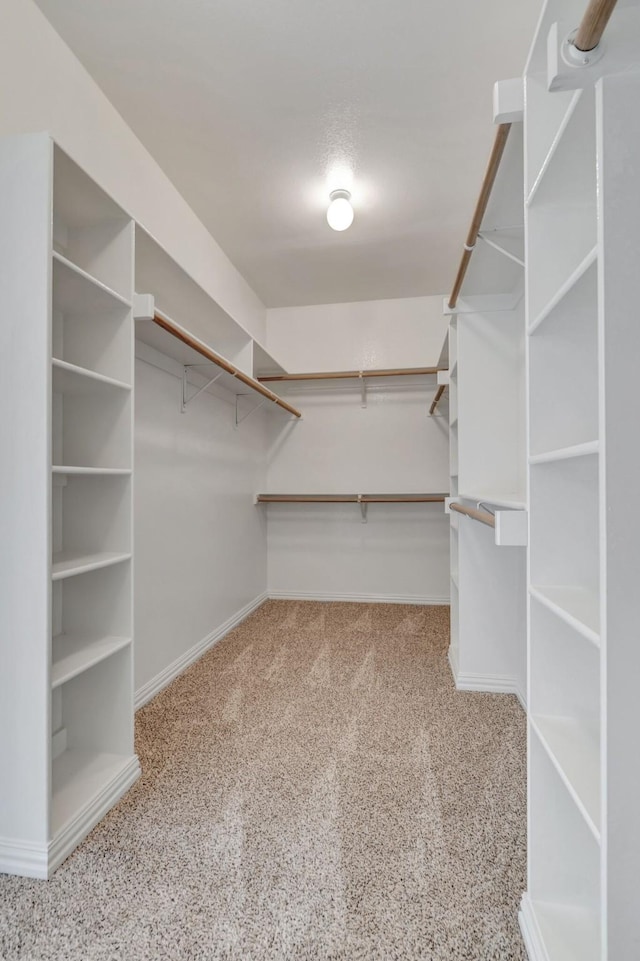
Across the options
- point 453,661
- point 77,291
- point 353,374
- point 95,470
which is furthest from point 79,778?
point 353,374

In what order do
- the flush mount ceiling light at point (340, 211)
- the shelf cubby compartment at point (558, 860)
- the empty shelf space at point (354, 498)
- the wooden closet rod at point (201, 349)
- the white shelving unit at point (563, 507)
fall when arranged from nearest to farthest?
the white shelving unit at point (563, 507), the shelf cubby compartment at point (558, 860), the wooden closet rod at point (201, 349), the flush mount ceiling light at point (340, 211), the empty shelf space at point (354, 498)

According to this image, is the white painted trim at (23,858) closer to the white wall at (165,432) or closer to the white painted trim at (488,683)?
the white wall at (165,432)

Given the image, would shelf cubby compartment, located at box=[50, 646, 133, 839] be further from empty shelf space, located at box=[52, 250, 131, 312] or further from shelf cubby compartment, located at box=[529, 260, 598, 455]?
shelf cubby compartment, located at box=[529, 260, 598, 455]

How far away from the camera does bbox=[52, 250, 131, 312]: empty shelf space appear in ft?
4.58

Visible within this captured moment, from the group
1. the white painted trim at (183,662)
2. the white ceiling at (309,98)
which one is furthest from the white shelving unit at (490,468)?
the white painted trim at (183,662)

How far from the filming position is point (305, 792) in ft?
5.29

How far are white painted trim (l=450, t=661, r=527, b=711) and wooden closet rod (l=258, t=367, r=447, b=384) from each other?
2095mm

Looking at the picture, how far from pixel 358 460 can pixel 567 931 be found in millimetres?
3351

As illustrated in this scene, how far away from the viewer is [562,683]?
1073mm

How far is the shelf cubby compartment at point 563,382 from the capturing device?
3.48 feet

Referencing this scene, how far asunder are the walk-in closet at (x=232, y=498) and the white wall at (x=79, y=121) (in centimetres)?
1

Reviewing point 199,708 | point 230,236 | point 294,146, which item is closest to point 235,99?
point 294,146

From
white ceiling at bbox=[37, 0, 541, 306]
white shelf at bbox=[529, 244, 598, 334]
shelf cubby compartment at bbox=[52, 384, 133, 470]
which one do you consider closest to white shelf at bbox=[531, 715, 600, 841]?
white shelf at bbox=[529, 244, 598, 334]

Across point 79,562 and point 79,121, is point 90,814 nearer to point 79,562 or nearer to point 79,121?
point 79,562
